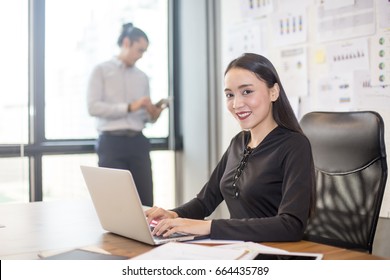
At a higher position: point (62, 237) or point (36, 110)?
point (36, 110)

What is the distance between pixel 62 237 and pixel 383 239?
68.7 inches

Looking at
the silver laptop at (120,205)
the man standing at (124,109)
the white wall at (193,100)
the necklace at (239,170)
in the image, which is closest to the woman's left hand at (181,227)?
the silver laptop at (120,205)

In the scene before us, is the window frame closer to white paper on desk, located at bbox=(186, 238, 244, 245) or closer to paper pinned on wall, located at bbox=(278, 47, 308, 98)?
paper pinned on wall, located at bbox=(278, 47, 308, 98)

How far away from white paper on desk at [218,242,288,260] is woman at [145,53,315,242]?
15cm

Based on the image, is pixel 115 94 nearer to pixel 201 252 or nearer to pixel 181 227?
pixel 181 227

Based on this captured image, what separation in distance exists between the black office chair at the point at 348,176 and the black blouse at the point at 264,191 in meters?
0.17

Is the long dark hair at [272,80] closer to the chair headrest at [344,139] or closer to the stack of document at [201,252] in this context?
the chair headrest at [344,139]

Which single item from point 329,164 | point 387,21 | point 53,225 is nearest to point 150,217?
point 53,225

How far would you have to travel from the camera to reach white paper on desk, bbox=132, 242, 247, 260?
3.65 feet

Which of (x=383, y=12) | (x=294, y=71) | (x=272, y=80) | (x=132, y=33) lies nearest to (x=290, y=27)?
(x=294, y=71)

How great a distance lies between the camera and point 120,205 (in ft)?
4.33
